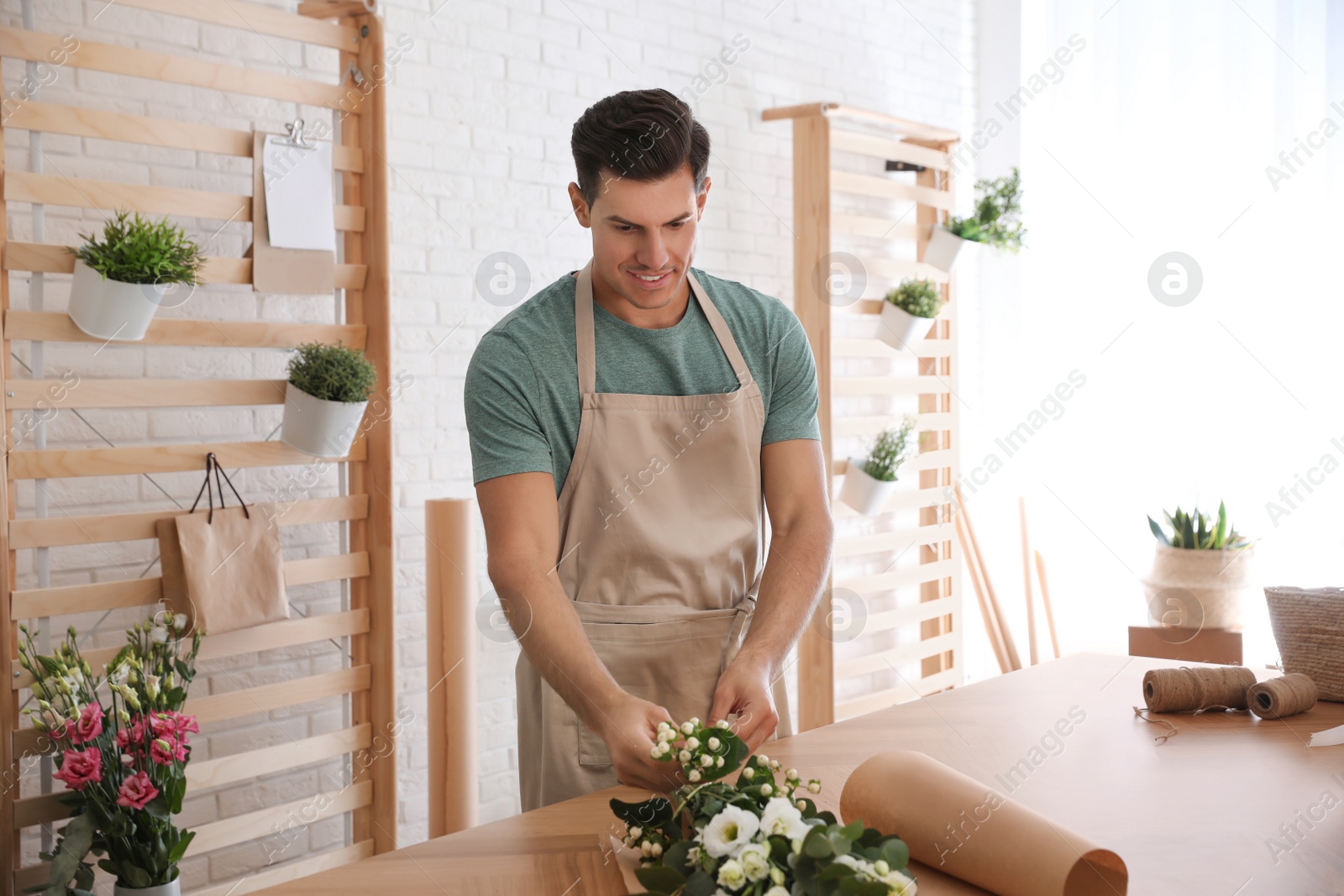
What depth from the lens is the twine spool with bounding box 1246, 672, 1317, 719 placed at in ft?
5.99

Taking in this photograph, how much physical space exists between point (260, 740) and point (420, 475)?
0.86m

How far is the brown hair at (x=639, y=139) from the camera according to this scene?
72.2 inches

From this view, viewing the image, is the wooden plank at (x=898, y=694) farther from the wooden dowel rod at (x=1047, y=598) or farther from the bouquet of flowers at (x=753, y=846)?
the bouquet of flowers at (x=753, y=846)

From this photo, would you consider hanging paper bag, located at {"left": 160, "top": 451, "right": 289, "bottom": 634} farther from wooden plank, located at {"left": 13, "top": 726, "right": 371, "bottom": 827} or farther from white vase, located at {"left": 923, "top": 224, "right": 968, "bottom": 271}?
white vase, located at {"left": 923, "top": 224, "right": 968, "bottom": 271}

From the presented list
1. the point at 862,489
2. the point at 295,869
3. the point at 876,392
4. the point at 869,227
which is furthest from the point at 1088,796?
the point at 869,227

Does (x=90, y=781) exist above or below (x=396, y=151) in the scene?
below

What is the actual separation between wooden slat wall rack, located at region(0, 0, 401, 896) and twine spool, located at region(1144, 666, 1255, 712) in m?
1.89

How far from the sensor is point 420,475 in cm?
339

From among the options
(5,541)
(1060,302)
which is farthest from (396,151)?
(1060,302)

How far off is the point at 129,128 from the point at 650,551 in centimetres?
159

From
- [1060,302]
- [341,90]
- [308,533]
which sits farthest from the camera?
[1060,302]

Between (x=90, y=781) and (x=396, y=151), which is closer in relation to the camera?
(x=90, y=781)

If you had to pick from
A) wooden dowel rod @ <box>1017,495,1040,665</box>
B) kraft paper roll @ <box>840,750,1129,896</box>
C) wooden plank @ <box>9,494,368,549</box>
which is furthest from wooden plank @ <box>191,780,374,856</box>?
wooden dowel rod @ <box>1017,495,1040,665</box>

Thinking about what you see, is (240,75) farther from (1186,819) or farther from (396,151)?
(1186,819)
